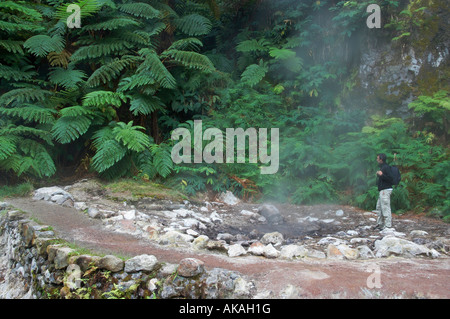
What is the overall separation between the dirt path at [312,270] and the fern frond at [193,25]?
20.2 feet

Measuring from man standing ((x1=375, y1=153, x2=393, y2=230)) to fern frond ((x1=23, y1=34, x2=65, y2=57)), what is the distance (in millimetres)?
6718

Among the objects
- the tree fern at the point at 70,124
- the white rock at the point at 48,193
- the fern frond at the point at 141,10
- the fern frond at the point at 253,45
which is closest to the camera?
the white rock at the point at 48,193

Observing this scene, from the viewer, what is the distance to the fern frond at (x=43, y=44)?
693cm

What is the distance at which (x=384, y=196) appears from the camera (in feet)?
18.4

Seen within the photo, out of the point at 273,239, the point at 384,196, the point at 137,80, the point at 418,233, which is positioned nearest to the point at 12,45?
the point at 137,80

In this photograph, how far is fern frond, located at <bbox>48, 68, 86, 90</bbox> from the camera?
23.7 feet

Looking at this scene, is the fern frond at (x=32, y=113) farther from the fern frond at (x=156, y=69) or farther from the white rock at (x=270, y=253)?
the white rock at (x=270, y=253)

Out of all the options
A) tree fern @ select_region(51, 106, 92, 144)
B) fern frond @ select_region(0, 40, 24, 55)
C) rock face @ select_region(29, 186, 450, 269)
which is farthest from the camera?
fern frond @ select_region(0, 40, 24, 55)

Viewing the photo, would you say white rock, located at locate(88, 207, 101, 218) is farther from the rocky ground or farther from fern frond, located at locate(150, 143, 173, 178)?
fern frond, located at locate(150, 143, 173, 178)

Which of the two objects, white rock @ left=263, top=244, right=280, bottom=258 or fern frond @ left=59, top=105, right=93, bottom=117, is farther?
fern frond @ left=59, top=105, right=93, bottom=117

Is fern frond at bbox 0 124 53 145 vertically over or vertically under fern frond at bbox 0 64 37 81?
under

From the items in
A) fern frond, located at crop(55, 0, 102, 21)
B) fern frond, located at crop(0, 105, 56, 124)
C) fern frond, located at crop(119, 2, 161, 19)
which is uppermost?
fern frond, located at crop(119, 2, 161, 19)

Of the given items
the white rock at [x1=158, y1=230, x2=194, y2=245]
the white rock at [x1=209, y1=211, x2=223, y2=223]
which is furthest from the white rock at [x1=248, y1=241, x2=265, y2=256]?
the white rock at [x1=209, y1=211, x2=223, y2=223]

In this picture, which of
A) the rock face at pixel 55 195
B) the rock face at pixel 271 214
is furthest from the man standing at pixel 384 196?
the rock face at pixel 55 195
